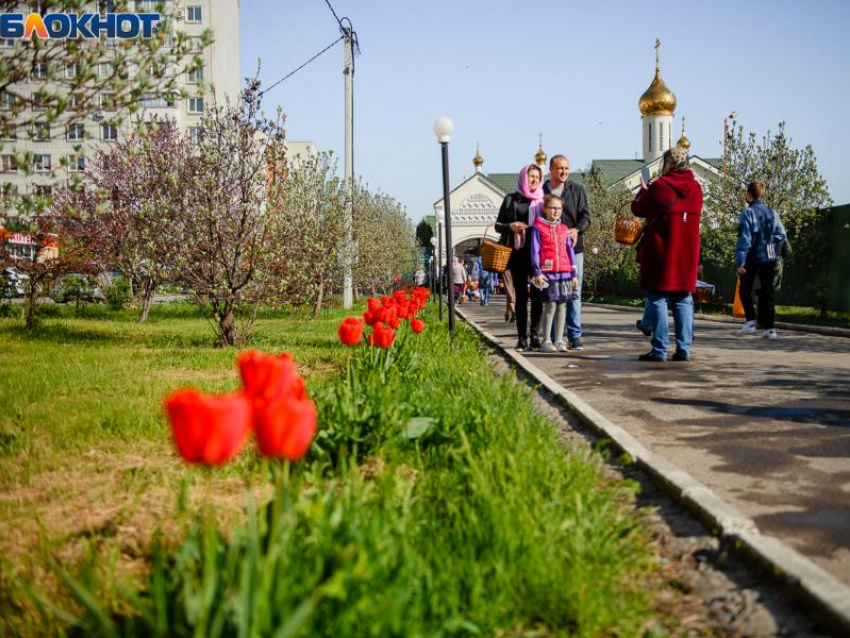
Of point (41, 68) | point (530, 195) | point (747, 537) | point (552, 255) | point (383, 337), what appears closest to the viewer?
point (747, 537)

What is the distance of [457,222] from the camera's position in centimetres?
7206

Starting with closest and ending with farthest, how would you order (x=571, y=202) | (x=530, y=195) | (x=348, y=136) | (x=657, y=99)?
1. (x=571, y=202)
2. (x=530, y=195)
3. (x=348, y=136)
4. (x=657, y=99)

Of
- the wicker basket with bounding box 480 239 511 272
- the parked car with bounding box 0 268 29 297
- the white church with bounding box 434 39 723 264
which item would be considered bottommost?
the parked car with bounding box 0 268 29 297

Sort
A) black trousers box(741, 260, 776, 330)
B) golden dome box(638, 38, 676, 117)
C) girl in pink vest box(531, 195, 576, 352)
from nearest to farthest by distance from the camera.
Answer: girl in pink vest box(531, 195, 576, 352), black trousers box(741, 260, 776, 330), golden dome box(638, 38, 676, 117)

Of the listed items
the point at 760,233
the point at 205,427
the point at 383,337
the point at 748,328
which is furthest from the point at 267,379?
the point at 748,328

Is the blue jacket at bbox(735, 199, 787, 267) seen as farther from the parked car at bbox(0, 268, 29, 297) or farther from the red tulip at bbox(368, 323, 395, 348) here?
the parked car at bbox(0, 268, 29, 297)

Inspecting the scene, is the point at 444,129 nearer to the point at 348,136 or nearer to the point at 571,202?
the point at 571,202

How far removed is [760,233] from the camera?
1182 cm

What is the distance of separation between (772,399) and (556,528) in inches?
164

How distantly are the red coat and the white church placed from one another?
3773 centimetres

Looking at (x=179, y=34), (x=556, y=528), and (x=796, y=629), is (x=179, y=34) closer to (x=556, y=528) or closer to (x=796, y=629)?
(x=556, y=528)

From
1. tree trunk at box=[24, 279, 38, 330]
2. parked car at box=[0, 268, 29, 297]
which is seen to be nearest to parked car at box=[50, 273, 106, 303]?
parked car at box=[0, 268, 29, 297]

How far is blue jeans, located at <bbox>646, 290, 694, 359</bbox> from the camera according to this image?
28.1 ft

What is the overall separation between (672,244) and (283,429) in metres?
7.47
